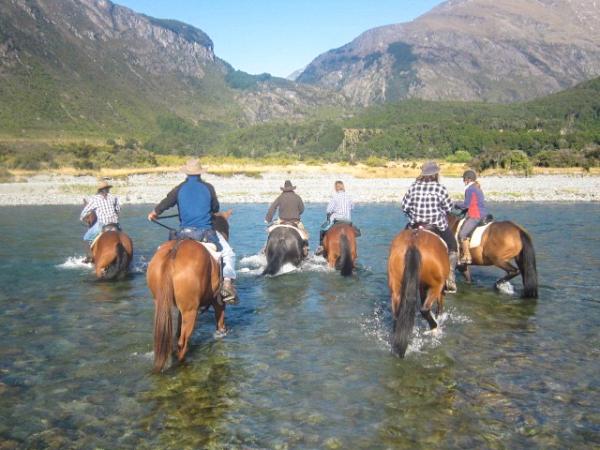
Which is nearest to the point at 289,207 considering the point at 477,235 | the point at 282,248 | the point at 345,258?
the point at 282,248

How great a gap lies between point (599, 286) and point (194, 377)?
906 centimetres

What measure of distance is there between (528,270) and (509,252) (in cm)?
59

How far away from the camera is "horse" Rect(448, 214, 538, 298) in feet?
35.0

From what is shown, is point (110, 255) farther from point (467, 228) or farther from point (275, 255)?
point (467, 228)

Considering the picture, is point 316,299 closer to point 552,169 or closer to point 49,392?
point 49,392

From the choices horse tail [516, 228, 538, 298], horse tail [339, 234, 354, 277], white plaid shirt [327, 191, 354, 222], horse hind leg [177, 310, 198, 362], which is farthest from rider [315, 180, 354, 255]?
horse hind leg [177, 310, 198, 362]

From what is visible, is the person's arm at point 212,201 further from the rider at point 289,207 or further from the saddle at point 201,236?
the rider at point 289,207

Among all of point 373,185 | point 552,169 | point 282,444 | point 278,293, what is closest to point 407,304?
point 282,444

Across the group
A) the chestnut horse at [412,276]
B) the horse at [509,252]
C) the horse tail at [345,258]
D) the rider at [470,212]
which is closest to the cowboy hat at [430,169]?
the chestnut horse at [412,276]

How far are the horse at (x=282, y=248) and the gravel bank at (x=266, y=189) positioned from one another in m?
19.4

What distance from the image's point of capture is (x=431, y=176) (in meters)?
8.69

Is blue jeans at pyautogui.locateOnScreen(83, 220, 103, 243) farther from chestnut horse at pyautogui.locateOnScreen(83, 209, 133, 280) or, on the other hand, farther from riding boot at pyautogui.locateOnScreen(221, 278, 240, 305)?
riding boot at pyautogui.locateOnScreen(221, 278, 240, 305)

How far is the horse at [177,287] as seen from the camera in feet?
21.9

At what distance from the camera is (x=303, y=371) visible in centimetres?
718
